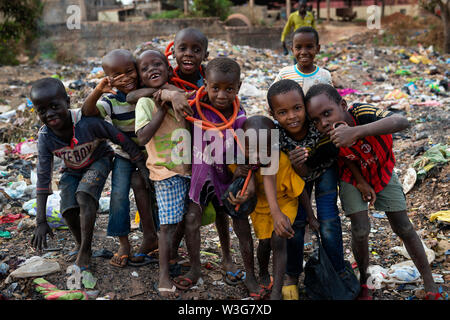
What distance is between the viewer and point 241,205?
2053 millimetres

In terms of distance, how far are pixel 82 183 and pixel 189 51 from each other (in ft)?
3.40

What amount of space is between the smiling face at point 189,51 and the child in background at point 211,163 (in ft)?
0.61

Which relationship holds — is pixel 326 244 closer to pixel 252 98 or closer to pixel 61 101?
pixel 61 101

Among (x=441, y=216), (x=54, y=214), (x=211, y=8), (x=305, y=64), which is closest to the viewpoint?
(x=305, y=64)

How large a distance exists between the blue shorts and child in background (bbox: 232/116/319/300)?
99cm

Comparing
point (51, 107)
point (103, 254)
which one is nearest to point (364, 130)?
point (51, 107)

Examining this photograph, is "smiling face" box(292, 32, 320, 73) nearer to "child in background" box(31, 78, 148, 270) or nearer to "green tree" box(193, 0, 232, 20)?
"child in background" box(31, 78, 148, 270)

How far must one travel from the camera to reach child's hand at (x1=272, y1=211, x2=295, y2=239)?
1.95 m

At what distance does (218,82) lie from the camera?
6.55ft

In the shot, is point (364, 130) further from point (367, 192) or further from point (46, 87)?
point (46, 87)

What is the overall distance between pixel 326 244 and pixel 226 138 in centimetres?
82

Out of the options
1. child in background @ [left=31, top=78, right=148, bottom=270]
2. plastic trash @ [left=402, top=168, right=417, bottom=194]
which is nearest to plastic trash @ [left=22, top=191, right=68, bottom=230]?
child in background @ [left=31, top=78, right=148, bottom=270]

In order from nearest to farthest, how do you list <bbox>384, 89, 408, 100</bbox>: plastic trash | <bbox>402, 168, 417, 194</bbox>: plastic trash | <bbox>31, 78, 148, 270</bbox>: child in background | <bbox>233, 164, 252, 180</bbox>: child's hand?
<bbox>233, 164, 252, 180</bbox>: child's hand, <bbox>31, 78, 148, 270</bbox>: child in background, <bbox>402, 168, 417, 194</bbox>: plastic trash, <bbox>384, 89, 408, 100</bbox>: plastic trash

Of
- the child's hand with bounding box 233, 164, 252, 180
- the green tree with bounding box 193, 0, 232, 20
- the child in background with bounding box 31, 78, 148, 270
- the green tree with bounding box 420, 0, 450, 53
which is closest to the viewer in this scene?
the child's hand with bounding box 233, 164, 252, 180
